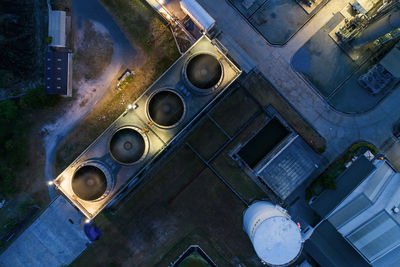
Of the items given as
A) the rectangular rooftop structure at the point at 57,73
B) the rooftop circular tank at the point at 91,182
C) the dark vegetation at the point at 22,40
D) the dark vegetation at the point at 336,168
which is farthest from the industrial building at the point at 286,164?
the dark vegetation at the point at 22,40

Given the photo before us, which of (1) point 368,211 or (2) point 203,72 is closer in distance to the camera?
(2) point 203,72

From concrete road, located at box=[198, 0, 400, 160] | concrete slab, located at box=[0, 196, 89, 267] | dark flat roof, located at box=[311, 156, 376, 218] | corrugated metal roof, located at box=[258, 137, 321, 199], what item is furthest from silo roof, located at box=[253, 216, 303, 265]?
concrete slab, located at box=[0, 196, 89, 267]

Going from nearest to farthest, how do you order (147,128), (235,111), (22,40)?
(147,128) < (235,111) < (22,40)

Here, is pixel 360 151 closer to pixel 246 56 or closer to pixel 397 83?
pixel 397 83

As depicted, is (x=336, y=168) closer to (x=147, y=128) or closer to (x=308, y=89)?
(x=308, y=89)

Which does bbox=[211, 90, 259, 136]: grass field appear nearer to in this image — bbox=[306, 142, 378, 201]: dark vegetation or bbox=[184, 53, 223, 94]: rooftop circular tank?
bbox=[184, 53, 223, 94]: rooftop circular tank

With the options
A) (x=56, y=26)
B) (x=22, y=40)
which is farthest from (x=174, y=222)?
(x=22, y=40)
